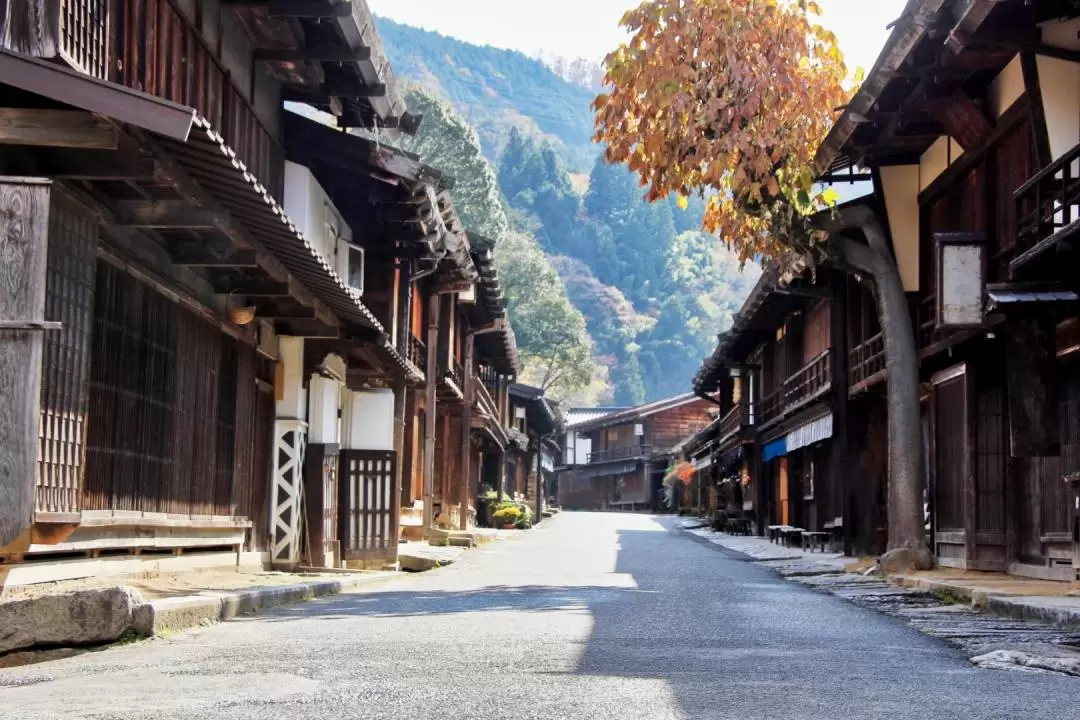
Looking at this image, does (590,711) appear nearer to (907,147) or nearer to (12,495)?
(12,495)

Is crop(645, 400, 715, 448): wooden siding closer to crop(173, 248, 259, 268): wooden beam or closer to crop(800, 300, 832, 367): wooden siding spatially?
crop(800, 300, 832, 367): wooden siding

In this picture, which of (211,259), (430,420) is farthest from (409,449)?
(211,259)

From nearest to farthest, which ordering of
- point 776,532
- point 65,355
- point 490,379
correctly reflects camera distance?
point 65,355 < point 776,532 < point 490,379

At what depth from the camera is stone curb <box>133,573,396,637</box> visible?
9.92 metres

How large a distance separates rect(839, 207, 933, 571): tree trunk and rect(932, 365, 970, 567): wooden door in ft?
2.77

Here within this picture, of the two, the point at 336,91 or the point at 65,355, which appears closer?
the point at 65,355

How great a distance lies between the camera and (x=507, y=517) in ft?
156

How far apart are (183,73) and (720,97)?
7040 mm

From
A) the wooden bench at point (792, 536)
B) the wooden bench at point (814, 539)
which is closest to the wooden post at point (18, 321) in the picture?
the wooden bench at point (814, 539)

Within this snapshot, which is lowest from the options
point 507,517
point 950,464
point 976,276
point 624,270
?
point 507,517

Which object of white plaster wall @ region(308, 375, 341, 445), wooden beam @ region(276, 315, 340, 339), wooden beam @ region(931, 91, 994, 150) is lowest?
white plaster wall @ region(308, 375, 341, 445)

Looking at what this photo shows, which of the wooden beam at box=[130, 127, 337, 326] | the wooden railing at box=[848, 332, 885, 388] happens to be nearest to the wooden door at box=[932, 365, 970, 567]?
the wooden railing at box=[848, 332, 885, 388]

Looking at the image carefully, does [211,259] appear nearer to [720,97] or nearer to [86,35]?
[86,35]

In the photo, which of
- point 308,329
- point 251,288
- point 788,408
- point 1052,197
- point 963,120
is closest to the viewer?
point 1052,197
